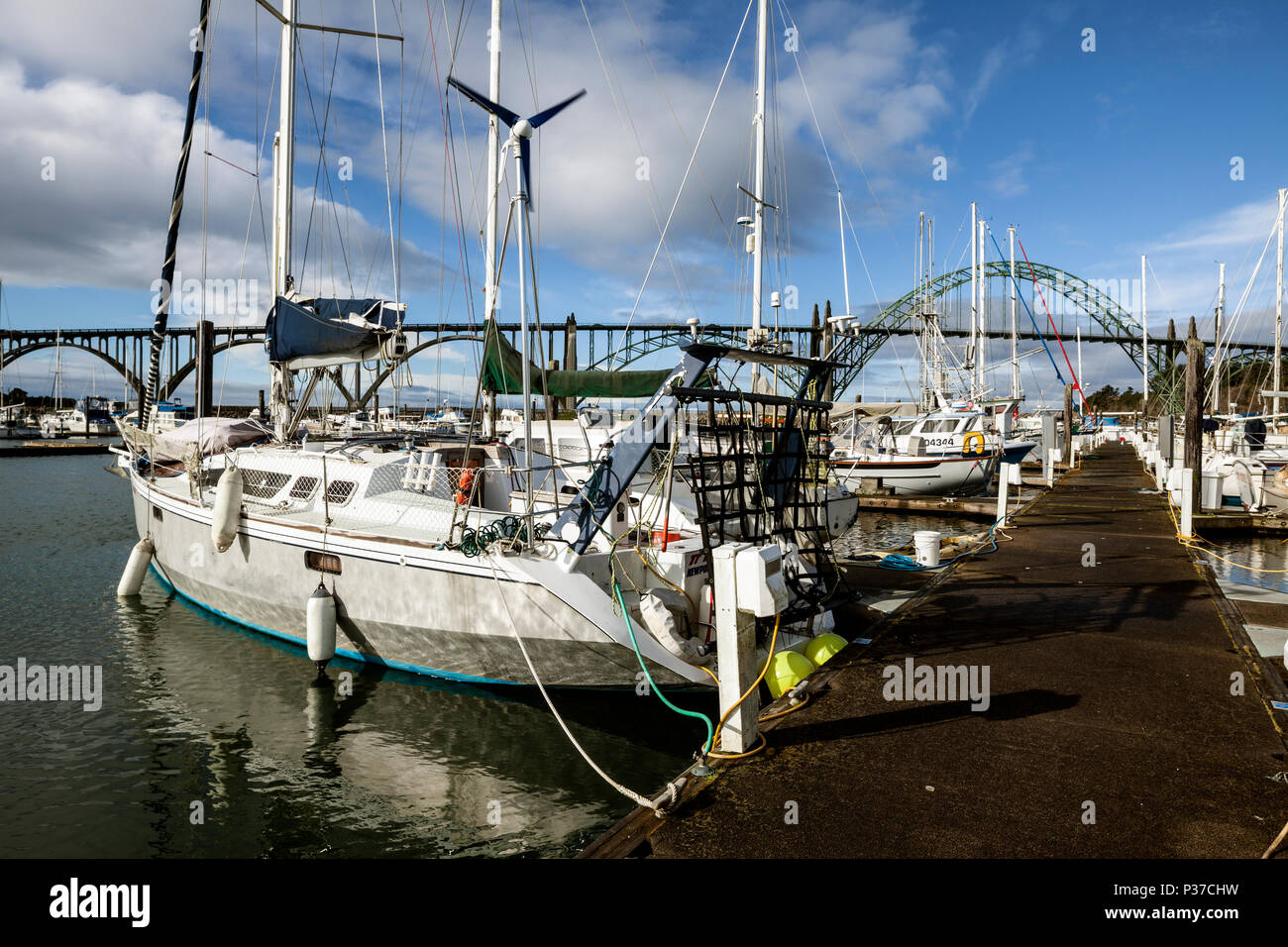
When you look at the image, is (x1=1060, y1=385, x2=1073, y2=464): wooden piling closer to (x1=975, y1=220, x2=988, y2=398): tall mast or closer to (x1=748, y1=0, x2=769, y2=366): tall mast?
(x1=975, y1=220, x2=988, y2=398): tall mast

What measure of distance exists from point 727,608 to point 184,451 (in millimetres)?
13902

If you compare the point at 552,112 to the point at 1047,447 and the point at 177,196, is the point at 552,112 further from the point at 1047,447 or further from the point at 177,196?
the point at 1047,447

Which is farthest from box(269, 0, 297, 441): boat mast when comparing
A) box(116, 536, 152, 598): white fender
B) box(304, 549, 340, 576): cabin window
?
box(304, 549, 340, 576): cabin window

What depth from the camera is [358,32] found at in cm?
1645

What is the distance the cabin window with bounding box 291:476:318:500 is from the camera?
37.7ft

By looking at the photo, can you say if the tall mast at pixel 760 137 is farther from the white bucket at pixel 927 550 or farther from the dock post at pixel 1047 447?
the dock post at pixel 1047 447

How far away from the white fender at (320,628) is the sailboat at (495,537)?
0.03m

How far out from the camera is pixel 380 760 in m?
7.94

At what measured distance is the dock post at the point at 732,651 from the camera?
5367 mm

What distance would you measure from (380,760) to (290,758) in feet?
3.35
